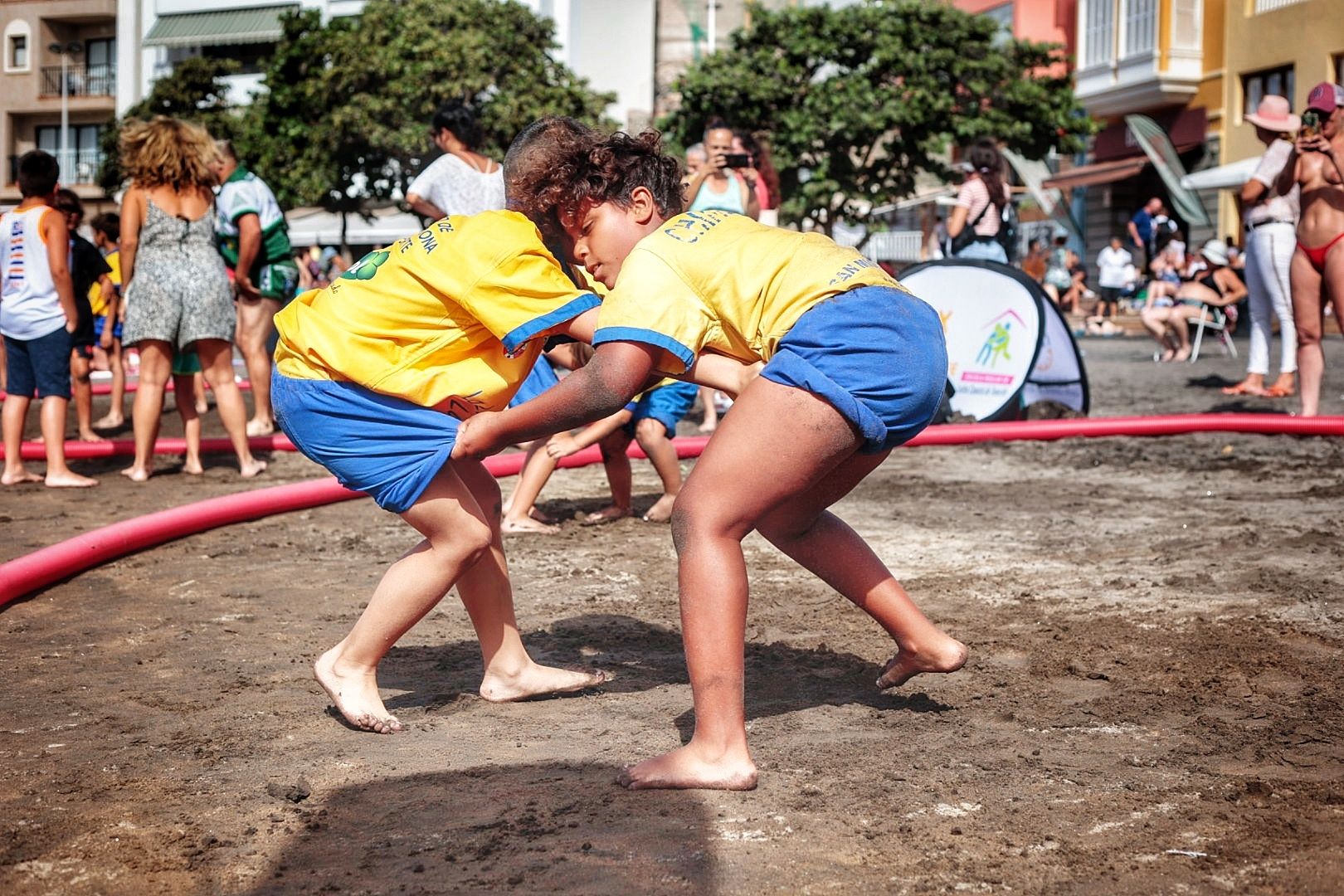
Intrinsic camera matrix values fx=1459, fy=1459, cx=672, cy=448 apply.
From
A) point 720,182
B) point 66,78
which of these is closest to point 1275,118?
point 720,182

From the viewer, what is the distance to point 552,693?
367 centimetres

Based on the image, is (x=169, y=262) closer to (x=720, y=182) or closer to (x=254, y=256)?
(x=254, y=256)

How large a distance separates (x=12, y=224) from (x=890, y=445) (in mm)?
6172

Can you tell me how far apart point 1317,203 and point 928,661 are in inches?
249

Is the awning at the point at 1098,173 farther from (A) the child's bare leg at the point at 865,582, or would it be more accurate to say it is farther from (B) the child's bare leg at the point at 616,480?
(A) the child's bare leg at the point at 865,582

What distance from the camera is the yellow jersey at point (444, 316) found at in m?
3.12

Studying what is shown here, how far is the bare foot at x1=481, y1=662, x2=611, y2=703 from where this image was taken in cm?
362

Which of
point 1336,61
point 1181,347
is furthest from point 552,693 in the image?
point 1336,61

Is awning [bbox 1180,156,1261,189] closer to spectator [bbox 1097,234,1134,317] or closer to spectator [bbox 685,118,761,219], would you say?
spectator [bbox 1097,234,1134,317]

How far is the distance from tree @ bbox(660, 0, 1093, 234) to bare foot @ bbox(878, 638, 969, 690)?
2584cm

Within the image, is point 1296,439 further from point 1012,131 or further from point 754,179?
point 1012,131

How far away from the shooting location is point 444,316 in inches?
129

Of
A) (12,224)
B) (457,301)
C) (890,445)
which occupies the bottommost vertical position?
(890,445)


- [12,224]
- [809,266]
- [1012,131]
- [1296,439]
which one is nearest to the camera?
[809,266]
